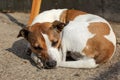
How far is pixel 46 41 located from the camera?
606cm

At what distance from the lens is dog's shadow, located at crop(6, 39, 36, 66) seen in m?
6.93

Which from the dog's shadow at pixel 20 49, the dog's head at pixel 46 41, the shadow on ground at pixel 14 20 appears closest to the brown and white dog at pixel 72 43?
the dog's head at pixel 46 41

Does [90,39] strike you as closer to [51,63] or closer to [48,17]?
[51,63]

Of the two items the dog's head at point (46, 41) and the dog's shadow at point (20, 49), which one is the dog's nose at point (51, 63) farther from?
the dog's shadow at point (20, 49)


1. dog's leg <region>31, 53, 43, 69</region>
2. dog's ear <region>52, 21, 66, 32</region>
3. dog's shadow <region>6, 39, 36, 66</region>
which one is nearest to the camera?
dog's leg <region>31, 53, 43, 69</region>

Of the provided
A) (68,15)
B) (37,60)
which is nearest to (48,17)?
(68,15)

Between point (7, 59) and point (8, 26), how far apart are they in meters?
2.61

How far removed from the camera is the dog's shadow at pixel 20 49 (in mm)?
6928

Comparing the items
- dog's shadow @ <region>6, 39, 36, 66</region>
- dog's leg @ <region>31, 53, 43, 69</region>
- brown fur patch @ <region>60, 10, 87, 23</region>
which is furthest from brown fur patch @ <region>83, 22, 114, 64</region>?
dog's shadow @ <region>6, 39, 36, 66</region>

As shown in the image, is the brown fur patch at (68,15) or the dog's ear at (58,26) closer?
the dog's ear at (58,26)

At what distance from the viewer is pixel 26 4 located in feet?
34.1

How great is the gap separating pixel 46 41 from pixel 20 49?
1444 millimetres

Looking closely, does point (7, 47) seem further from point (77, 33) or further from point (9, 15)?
point (9, 15)

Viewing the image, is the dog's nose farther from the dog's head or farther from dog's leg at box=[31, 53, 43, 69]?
dog's leg at box=[31, 53, 43, 69]
